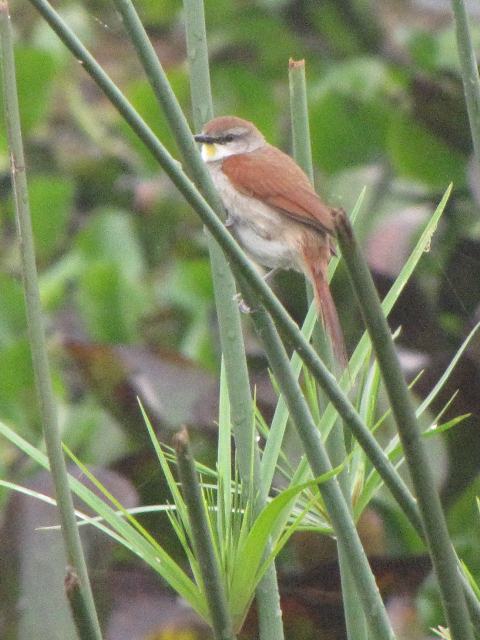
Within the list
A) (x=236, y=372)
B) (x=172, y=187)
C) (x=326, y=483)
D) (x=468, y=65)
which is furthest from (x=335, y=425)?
(x=172, y=187)

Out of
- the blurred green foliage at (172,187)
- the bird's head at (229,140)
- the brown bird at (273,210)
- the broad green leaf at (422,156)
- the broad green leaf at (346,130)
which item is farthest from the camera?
the broad green leaf at (346,130)

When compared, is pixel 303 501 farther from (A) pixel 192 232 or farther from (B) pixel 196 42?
(A) pixel 192 232

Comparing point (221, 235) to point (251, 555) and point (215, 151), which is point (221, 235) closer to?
point (251, 555)

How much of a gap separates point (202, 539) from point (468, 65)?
1.61 feet

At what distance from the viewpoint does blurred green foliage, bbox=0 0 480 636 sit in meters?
2.94

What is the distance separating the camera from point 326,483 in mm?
1051

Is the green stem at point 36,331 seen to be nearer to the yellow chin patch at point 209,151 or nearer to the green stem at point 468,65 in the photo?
the green stem at point 468,65

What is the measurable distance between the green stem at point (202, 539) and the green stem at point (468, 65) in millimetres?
444

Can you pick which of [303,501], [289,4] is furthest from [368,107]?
[303,501]

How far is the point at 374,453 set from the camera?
93cm

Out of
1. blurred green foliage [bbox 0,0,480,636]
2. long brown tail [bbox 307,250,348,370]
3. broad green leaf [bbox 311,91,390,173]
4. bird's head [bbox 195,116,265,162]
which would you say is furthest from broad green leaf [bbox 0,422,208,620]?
broad green leaf [bbox 311,91,390,173]

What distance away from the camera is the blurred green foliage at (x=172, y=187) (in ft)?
9.65

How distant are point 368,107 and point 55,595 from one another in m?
2.42

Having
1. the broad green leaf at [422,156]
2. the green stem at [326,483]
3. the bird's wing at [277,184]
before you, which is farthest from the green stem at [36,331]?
the broad green leaf at [422,156]
